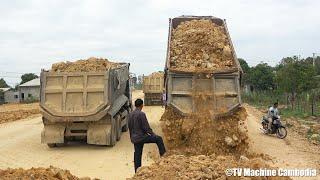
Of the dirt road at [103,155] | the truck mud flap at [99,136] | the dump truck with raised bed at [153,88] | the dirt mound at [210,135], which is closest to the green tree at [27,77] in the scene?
the dump truck with raised bed at [153,88]

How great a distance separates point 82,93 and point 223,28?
207 inches

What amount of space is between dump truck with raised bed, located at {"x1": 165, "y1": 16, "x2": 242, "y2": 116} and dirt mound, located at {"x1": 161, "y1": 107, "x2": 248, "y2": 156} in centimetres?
24

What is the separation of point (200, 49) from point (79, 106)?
3943 mm

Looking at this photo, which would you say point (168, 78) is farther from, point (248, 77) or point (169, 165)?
point (248, 77)

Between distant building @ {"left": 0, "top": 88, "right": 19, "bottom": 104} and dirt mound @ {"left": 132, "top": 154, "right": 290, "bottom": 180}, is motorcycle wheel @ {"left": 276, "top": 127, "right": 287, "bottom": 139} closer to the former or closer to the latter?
dirt mound @ {"left": 132, "top": 154, "right": 290, "bottom": 180}

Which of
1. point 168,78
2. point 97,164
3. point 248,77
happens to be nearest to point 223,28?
point 168,78

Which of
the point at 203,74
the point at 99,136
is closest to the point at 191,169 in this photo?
the point at 203,74

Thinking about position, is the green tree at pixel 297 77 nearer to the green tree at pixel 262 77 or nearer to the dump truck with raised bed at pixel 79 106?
the green tree at pixel 262 77

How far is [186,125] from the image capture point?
12.6 m

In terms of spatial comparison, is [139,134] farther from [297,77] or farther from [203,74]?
[297,77]

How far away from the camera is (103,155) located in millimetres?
13586

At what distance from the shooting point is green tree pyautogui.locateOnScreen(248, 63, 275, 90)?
141 feet

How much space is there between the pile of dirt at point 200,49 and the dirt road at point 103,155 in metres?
2.55

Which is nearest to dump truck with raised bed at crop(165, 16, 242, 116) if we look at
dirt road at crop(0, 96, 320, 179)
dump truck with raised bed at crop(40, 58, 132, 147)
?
dirt road at crop(0, 96, 320, 179)
